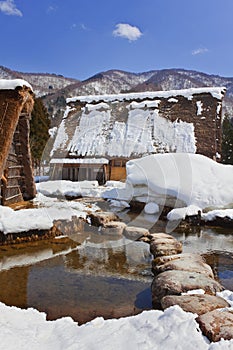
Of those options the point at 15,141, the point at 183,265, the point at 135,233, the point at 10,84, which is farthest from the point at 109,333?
the point at 15,141

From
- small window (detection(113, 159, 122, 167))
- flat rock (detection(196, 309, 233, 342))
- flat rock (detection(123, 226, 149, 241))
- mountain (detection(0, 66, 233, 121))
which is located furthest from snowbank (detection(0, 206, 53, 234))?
mountain (detection(0, 66, 233, 121))

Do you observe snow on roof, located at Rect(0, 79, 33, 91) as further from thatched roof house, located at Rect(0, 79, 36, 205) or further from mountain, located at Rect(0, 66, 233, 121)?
mountain, located at Rect(0, 66, 233, 121)

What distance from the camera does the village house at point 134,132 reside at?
20359 millimetres

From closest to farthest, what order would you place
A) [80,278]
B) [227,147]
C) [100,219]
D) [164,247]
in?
[80,278]
[164,247]
[100,219]
[227,147]

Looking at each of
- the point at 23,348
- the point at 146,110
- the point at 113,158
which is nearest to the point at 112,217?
the point at 23,348

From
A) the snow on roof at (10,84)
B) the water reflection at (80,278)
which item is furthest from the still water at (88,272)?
the snow on roof at (10,84)

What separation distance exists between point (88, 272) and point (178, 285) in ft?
6.80

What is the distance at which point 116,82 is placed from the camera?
98.1m

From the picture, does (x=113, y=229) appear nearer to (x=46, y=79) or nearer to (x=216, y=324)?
(x=216, y=324)

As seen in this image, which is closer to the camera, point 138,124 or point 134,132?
point 134,132

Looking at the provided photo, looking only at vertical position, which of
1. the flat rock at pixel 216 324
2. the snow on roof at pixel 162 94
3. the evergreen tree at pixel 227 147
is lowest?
the flat rock at pixel 216 324

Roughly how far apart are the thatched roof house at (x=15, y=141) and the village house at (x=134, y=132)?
334 inches

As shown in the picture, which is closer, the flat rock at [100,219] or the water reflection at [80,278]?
the water reflection at [80,278]

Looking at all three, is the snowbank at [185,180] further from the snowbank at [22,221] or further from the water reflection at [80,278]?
the snowbank at [22,221]
